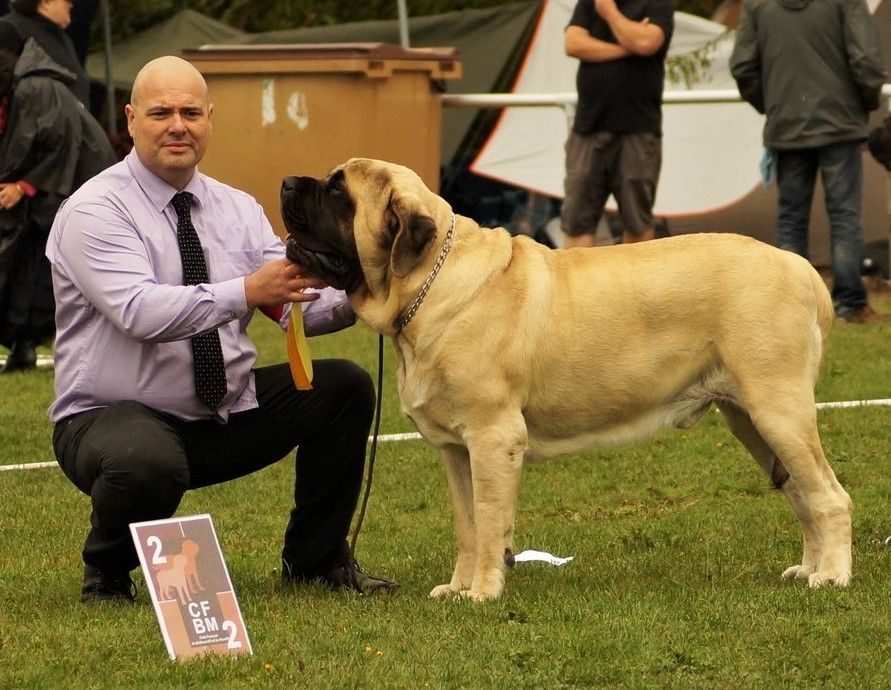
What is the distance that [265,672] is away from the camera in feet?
14.1

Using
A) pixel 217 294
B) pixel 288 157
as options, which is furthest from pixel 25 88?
pixel 217 294

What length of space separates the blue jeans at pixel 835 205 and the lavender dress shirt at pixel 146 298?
547 centimetres

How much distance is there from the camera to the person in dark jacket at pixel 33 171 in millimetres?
9500

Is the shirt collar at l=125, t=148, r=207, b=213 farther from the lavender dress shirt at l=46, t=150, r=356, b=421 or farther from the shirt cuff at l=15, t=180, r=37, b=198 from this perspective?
the shirt cuff at l=15, t=180, r=37, b=198

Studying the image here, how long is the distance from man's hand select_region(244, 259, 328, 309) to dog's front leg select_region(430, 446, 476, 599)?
2.33 feet

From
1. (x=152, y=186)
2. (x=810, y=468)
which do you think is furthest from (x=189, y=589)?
(x=810, y=468)

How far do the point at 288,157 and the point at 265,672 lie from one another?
25.7 ft

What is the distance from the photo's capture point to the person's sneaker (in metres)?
10.3

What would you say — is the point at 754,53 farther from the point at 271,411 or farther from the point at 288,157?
the point at 271,411

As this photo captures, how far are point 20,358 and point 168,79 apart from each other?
204 inches

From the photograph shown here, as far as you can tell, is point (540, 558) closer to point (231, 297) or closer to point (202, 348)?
point (202, 348)

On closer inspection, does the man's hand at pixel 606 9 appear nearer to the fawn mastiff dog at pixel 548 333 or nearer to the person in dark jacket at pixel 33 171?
the person in dark jacket at pixel 33 171

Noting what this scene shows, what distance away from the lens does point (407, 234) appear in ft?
15.9

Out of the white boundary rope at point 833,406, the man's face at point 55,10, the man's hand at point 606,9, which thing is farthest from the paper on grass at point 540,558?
the man's face at point 55,10
